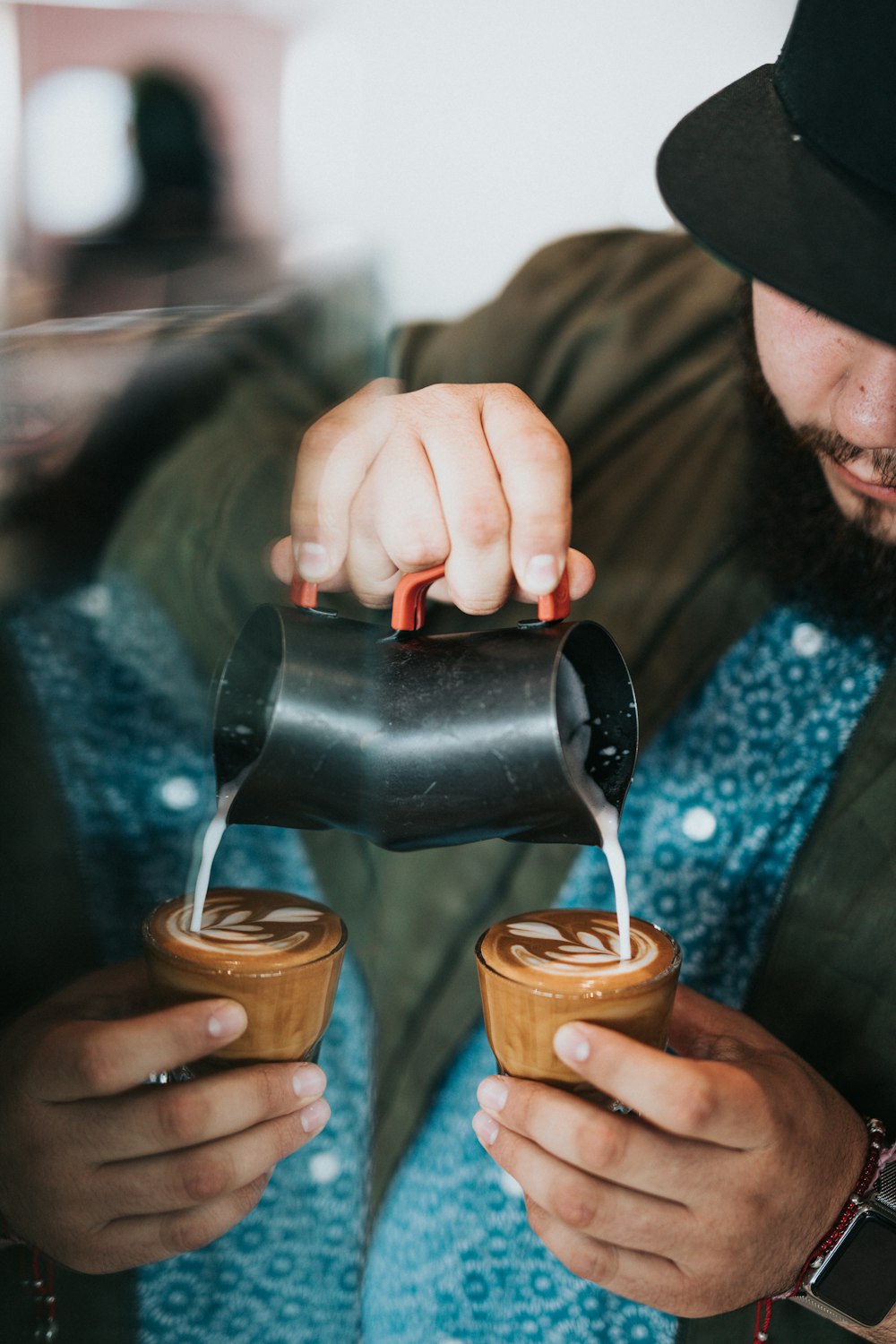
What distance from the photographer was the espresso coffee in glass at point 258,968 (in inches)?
16.8

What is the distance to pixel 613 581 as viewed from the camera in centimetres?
81

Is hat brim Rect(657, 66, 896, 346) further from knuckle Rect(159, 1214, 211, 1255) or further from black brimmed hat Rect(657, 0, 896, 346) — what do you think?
knuckle Rect(159, 1214, 211, 1255)

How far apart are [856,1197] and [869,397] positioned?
0.41 meters

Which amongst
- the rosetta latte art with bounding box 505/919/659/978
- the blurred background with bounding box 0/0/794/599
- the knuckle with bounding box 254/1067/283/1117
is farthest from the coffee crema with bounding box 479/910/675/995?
the blurred background with bounding box 0/0/794/599

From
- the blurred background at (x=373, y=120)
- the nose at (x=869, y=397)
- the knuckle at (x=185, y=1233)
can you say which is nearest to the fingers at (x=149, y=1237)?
the knuckle at (x=185, y=1233)

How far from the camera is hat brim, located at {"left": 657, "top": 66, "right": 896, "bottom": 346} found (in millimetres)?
406

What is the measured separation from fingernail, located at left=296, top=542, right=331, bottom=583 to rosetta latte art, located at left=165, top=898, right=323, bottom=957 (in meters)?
0.15

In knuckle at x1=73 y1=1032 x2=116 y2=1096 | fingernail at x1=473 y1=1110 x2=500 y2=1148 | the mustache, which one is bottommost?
fingernail at x1=473 y1=1110 x2=500 y2=1148

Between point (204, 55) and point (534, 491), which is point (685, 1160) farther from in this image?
point (204, 55)

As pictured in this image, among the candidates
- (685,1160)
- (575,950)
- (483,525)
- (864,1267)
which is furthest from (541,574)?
(864,1267)

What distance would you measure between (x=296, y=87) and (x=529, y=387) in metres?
0.49

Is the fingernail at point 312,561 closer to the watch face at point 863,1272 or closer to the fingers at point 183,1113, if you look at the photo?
the fingers at point 183,1113

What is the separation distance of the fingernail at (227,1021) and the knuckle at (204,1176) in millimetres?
52

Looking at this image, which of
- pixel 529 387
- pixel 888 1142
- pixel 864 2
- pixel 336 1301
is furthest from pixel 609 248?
pixel 336 1301
